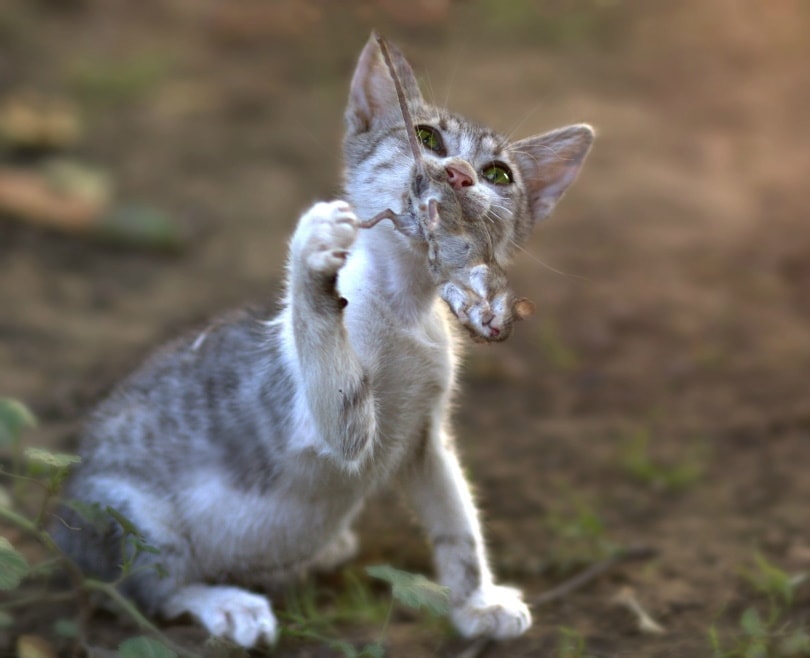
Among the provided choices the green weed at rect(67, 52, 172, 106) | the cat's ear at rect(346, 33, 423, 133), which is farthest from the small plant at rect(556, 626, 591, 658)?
the green weed at rect(67, 52, 172, 106)

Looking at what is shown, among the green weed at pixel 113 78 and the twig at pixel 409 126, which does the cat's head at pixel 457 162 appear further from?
the green weed at pixel 113 78

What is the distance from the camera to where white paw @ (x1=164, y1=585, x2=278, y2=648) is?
2812 millimetres

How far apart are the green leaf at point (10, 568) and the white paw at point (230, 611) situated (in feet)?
2.21

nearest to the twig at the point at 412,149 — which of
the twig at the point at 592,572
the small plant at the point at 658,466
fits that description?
the twig at the point at 592,572

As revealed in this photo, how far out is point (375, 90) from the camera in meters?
3.07

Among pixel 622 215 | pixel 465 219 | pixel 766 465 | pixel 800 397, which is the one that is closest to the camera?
pixel 465 219

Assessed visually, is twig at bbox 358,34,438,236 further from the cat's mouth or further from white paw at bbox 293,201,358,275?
white paw at bbox 293,201,358,275

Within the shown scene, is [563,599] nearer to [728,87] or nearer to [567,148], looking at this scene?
[567,148]

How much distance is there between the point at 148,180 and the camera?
6328mm

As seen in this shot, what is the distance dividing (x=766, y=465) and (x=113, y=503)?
2.54 m

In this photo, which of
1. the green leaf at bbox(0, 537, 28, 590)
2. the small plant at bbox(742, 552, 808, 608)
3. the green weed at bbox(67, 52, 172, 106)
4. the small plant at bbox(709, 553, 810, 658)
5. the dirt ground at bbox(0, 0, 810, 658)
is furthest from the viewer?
the green weed at bbox(67, 52, 172, 106)

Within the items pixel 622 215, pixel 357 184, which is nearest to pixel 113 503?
pixel 357 184

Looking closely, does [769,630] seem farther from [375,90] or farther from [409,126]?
[375,90]

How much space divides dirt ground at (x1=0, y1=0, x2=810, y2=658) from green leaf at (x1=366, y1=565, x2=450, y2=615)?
54cm
